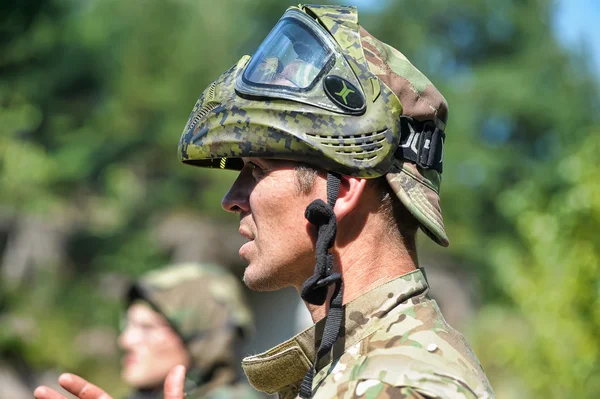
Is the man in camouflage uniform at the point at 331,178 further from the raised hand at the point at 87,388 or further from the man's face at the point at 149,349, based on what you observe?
the man's face at the point at 149,349

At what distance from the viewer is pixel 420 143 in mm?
2711

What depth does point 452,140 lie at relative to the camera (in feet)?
100

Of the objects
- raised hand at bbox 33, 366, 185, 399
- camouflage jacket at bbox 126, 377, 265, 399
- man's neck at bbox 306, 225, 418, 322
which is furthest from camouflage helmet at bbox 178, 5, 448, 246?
Result: camouflage jacket at bbox 126, 377, 265, 399

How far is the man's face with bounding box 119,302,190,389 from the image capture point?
5.41m

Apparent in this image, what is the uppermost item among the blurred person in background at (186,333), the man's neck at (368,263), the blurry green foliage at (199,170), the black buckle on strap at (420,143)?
the black buckle on strap at (420,143)

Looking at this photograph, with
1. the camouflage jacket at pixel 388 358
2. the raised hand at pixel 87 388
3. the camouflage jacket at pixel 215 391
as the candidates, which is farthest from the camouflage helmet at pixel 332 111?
the camouflage jacket at pixel 215 391

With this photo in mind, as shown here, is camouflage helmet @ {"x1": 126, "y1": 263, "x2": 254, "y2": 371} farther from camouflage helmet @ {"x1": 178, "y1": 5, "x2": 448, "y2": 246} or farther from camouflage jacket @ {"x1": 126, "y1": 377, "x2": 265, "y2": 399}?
camouflage helmet @ {"x1": 178, "y1": 5, "x2": 448, "y2": 246}

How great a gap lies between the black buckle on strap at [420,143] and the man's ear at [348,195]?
162 millimetres

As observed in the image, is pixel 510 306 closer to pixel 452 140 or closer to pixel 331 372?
pixel 452 140

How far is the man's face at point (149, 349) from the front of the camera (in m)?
5.41

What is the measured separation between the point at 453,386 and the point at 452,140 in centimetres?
2897

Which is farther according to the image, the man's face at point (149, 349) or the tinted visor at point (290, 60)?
the man's face at point (149, 349)

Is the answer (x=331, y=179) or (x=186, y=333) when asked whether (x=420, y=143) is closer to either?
(x=331, y=179)

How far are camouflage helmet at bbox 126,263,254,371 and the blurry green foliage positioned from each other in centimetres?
363
